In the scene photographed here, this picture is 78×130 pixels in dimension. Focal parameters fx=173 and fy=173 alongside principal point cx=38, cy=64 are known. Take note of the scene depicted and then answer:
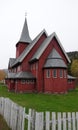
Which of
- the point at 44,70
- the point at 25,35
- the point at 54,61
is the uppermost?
the point at 25,35

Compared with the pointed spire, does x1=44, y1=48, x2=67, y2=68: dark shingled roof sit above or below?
below

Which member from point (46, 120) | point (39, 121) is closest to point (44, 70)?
point (46, 120)

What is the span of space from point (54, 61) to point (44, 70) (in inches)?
110

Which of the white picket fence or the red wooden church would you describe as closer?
the white picket fence

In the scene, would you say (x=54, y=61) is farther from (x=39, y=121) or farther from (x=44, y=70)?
(x=39, y=121)

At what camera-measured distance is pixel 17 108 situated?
8.91m

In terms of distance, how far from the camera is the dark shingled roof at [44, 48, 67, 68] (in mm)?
32438

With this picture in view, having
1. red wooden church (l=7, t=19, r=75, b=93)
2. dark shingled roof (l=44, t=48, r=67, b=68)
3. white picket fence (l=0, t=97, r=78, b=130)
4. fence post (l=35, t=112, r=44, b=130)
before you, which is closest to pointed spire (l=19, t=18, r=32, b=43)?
red wooden church (l=7, t=19, r=75, b=93)

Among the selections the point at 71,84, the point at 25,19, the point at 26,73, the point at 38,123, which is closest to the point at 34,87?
the point at 26,73

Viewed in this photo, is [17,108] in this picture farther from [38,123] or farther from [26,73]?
[26,73]

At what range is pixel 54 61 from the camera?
1297 inches

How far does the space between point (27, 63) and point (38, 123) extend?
31.4 metres

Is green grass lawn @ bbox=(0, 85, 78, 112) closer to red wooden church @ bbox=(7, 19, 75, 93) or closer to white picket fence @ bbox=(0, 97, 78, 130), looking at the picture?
white picket fence @ bbox=(0, 97, 78, 130)

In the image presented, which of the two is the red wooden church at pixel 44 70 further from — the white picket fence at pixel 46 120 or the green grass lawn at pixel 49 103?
the white picket fence at pixel 46 120
